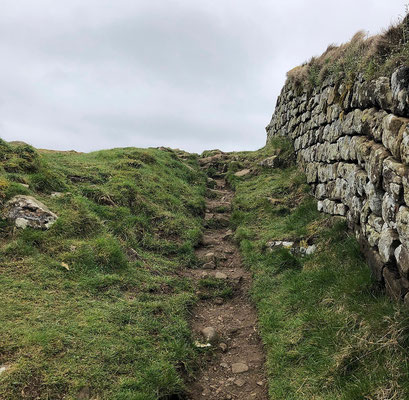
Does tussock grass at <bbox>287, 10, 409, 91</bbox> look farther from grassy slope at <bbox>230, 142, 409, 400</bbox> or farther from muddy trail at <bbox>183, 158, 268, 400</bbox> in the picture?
muddy trail at <bbox>183, 158, 268, 400</bbox>

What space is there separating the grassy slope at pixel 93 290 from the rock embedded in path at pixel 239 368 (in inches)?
33.7

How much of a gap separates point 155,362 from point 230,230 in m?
7.75

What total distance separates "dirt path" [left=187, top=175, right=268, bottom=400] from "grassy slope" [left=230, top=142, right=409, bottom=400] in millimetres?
332

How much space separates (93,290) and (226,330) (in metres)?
3.01

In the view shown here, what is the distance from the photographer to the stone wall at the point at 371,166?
217 inches

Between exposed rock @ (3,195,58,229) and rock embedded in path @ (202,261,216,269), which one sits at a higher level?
exposed rock @ (3,195,58,229)

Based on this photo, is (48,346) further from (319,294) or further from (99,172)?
(99,172)

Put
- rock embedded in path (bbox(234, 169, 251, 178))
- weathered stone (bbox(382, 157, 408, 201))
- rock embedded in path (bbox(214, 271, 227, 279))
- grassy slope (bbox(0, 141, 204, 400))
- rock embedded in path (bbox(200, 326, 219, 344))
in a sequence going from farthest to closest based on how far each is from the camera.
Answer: rock embedded in path (bbox(234, 169, 251, 178)), rock embedded in path (bbox(214, 271, 227, 279)), rock embedded in path (bbox(200, 326, 219, 344)), weathered stone (bbox(382, 157, 408, 201)), grassy slope (bbox(0, 141, 204, 400))

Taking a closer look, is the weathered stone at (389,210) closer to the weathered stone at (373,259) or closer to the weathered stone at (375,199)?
the weathered stone at (375,199)

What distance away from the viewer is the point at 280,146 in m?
18.8

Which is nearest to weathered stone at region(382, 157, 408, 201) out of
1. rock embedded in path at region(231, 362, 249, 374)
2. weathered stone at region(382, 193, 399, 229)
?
weathered stone at region(382, 193, 399, 229)

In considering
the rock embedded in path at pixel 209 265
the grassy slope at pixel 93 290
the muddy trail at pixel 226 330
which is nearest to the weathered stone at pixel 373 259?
the muddy trail at pixel 226 330

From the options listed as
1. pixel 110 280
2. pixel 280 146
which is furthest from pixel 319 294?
pixel 280 146

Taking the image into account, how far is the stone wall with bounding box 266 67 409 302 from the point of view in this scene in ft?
18.1
